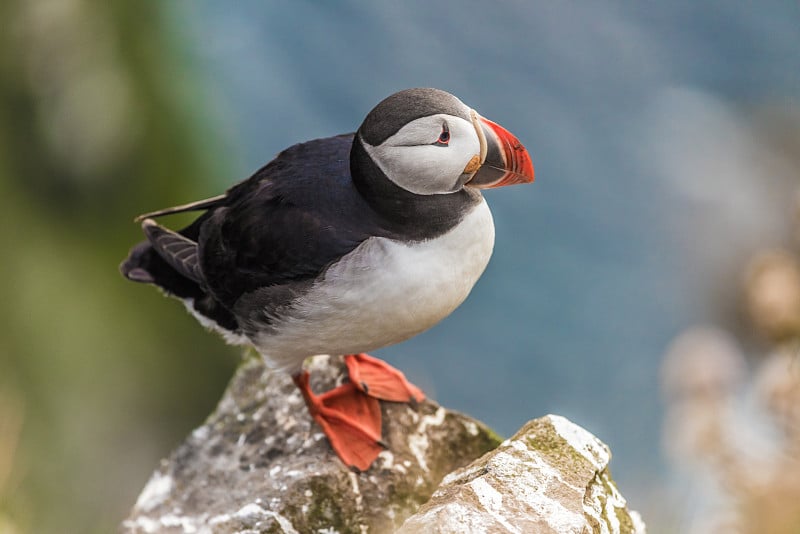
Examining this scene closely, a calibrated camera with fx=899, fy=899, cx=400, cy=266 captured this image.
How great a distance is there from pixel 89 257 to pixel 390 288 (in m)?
4.31

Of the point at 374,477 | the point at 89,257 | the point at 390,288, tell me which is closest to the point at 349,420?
the point at 374,477

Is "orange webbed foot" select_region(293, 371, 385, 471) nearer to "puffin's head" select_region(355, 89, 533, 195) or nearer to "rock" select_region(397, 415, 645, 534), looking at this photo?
"rock" select_region(397, 415, 645, 534)

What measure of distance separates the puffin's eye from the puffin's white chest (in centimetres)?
→ 30

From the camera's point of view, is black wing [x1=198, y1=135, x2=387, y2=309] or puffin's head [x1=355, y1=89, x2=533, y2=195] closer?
puffin's head [x1=355, y1=89, x2=533, y2=195]

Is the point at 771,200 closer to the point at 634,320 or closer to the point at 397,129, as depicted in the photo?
the point at 634,320

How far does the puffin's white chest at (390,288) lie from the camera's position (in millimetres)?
2764

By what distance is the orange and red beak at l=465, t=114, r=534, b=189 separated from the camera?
269 cm

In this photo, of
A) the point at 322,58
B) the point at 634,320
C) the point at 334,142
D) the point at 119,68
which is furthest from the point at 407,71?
the point at 334,142

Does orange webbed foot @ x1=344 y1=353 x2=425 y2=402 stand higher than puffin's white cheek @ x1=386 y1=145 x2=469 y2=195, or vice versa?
puffin's white cheek @ x1=386 y1=145 x2=469 y2=195

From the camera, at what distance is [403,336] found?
302 centimetres

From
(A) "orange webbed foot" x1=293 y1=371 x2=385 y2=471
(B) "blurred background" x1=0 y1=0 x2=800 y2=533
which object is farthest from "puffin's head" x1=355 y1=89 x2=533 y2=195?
(A) "orange webbed foot" x1=293 y1=371 x2=385 y2=471

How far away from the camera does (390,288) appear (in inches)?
109

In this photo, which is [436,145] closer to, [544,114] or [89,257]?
[89,257]

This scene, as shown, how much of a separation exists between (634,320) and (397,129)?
8.69 m
